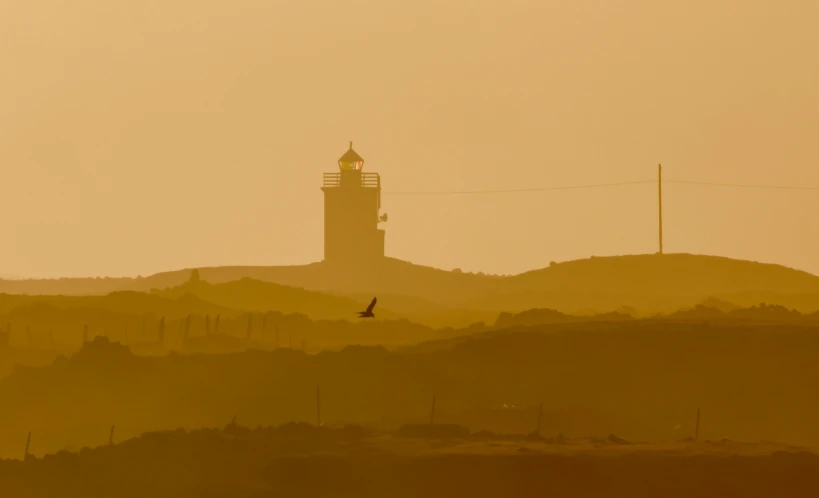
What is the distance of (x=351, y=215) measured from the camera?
244 ft

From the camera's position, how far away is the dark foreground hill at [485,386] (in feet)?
109

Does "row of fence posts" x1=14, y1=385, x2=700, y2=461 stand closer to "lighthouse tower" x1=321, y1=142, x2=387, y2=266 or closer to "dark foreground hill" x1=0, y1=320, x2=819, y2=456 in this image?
"dark foreground hill" x1=0, y1=320, x2=819, y2=456

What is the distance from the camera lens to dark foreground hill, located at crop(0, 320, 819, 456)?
33281 mm

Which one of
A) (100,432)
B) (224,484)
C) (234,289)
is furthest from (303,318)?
(224,484)

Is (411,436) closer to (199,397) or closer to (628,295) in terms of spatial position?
(199,397)

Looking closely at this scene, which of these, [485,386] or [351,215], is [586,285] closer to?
[351,215]

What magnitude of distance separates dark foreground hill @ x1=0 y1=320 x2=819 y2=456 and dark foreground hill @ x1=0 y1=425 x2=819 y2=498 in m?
4.33

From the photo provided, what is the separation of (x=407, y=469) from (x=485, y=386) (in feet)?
35.6

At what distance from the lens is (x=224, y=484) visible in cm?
2631

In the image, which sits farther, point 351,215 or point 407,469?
point 351,215

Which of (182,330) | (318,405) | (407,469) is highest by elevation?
(182,330)

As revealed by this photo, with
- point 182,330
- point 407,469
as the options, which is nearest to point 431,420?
point 407,469

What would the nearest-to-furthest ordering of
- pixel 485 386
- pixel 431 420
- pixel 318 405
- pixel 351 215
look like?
pixel 431 420 < pixel 318 405 < pixel 485 386 < pixel 351 215

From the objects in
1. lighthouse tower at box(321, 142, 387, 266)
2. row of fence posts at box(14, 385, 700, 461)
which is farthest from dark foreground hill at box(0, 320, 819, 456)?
lighthouse tower at box(321, 142, 387, 266)
